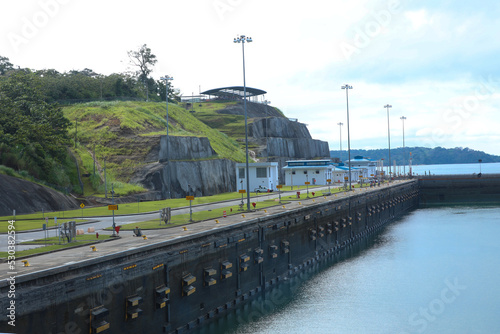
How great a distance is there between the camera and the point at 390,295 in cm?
4138

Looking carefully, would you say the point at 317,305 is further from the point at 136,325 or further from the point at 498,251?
the point at 498,251

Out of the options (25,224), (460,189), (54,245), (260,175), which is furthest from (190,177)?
(460,189)

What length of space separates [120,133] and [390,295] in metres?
68.3

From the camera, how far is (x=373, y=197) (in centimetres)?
8788

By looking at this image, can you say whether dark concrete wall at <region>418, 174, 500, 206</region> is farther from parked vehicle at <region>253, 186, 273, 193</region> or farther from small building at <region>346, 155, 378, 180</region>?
parked vehicle at <region>253, 186, 273, 193</region>

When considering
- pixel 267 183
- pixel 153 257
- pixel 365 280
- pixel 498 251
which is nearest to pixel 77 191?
pixel 267 183

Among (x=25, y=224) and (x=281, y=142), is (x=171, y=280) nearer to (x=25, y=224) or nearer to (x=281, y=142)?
(x=25, y=224)

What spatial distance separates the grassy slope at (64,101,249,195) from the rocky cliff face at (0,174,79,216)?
16.5 meters

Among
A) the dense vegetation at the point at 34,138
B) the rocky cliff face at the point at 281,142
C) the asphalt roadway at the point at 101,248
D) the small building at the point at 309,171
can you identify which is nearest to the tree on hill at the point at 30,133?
the dense vegetation at the point at 34,138

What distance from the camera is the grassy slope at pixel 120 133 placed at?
84.9 meters

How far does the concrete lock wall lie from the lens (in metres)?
20.9

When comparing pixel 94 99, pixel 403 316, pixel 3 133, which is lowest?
pixel 403 316

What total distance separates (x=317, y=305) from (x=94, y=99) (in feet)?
317

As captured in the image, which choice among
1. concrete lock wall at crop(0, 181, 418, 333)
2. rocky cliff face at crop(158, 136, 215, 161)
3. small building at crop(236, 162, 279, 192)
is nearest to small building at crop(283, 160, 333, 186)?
small building at crop(236, 162, 279, 192)
